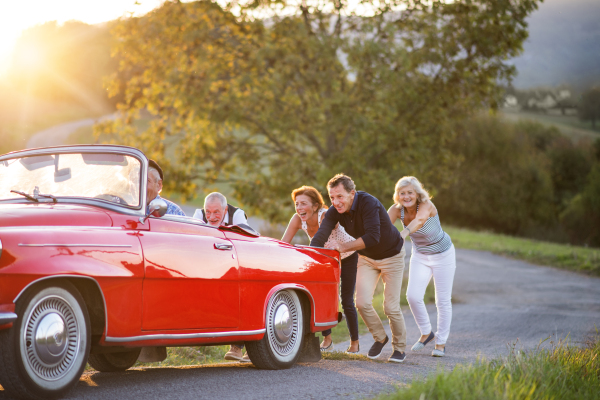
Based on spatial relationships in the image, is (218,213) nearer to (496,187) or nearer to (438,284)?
(438,284)

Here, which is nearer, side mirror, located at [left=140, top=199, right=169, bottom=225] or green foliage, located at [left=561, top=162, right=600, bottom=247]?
side mirror, located at [left=140, top=199, right=169, bottom=225]

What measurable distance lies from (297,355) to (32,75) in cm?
4417

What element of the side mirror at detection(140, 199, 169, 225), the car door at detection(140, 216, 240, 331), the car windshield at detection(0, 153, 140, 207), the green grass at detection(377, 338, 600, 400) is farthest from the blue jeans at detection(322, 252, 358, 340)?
the car windshield at detection(0, 153, 140, 207)

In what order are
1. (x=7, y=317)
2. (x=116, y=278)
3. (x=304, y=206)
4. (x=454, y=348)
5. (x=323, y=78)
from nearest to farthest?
(x=7, y=317) → (x=116, y=278) → (x=304, y=206) → (x=454, y=348) → (x=323, y=78)

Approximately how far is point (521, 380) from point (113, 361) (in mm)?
3628

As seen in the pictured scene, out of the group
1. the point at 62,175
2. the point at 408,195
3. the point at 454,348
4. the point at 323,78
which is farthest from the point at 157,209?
the point at 323,78

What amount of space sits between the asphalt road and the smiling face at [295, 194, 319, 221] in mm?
1723

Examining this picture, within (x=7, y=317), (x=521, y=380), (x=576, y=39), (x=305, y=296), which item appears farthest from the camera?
(x=576, y=39)

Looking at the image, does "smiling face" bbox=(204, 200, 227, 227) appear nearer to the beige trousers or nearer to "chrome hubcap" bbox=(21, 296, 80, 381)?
the beige trousers

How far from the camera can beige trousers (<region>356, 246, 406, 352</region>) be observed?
762cm

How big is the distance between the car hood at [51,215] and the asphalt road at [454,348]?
45.6 inches

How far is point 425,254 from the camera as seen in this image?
839 cm

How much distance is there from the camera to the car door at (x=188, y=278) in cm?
486

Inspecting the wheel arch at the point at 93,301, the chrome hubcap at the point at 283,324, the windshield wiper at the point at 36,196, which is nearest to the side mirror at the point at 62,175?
the windshield wiper at the point at 36,196
